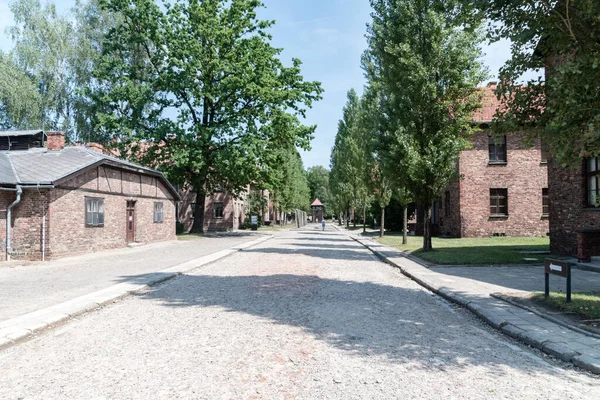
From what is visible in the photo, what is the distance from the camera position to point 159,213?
92.8ft

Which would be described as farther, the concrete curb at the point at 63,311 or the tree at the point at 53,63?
the tree at the point at 53,63

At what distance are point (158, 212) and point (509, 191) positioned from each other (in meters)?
21.5

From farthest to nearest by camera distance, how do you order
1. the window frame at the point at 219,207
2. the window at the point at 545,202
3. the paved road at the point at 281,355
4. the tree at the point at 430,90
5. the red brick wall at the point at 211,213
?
the window frame at the point at 219,207 < the red brick wall at the point at 211,213 < the window at the point at 545,202 < the tree at the point at 430,90 < the paved road at the point at 281,355

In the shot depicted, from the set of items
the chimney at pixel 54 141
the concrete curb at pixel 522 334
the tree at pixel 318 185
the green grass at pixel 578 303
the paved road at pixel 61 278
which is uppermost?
the tree at pixel 318 185

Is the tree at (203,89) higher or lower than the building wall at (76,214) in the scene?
higher

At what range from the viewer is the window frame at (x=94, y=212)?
64.3 ft

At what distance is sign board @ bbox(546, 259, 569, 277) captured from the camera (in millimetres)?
7712

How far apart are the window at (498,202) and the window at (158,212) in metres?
20.4

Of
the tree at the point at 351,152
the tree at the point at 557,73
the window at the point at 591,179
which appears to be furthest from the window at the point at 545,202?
the tree at the point at 557,73

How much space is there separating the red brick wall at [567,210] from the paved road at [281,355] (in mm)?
9320

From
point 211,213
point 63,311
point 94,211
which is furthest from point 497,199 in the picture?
point 211,213

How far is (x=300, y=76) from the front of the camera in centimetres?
3488

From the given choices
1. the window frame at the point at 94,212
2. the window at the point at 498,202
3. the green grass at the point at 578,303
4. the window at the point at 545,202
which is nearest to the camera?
the green grass at the point at 578,303

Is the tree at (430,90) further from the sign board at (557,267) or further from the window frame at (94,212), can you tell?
the window frame at (94,212)
